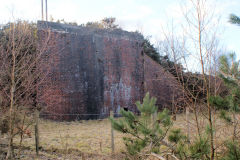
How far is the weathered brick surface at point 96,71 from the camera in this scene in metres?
13.5

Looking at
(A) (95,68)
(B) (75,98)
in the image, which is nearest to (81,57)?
(A) (95,68)

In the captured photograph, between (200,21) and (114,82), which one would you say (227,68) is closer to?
(200,21)

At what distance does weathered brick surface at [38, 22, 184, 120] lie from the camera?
1353 centimetres

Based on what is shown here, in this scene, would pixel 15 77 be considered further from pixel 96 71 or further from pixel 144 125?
pixel 96 71

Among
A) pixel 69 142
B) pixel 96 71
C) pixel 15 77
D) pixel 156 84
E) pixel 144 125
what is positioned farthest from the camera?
pixel 156 84

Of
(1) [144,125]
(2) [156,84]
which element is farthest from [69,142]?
(2) [156,84]

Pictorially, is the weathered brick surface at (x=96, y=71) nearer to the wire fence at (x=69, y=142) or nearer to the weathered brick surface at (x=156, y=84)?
the weathered brick surface at (x=156, y=84)

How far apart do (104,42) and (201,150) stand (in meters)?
13.0

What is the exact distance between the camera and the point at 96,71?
14930 mm

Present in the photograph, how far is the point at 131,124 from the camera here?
3619mm

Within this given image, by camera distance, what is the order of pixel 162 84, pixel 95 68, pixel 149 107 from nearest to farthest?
pixel 149 107 < pixel 95 68 < pixel 162 84

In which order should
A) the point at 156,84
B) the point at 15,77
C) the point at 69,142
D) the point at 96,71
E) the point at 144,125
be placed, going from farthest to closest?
1. the point at 156,84
2. the point at 96,71
3. the point at 69,142
4. the point at 15,77
5. the point at 144,125

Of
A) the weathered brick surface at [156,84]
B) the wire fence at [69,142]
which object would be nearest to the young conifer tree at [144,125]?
the wire fence at [69,142]

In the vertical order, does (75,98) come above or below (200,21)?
below
